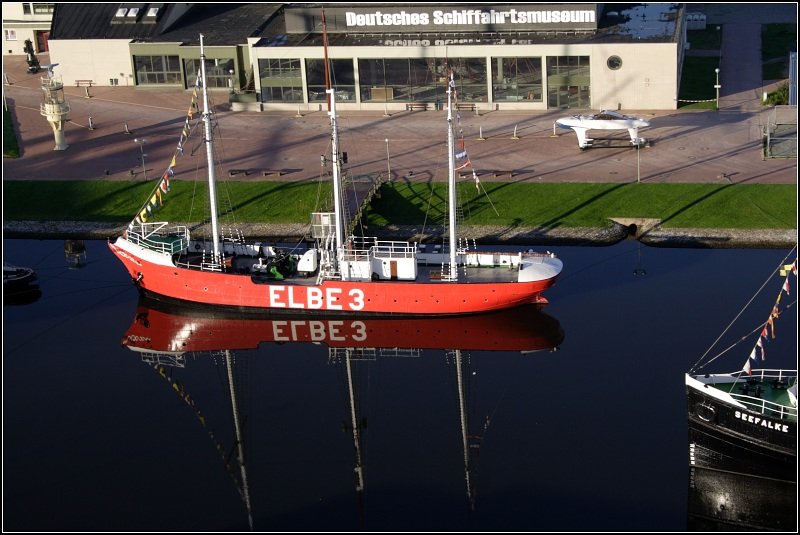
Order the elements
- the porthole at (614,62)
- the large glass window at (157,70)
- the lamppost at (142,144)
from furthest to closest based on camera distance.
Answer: the large glass window at (157,70) < the porthole at (614,62) < the lamppost at (142,144)

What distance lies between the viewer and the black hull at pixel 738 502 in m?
35.2

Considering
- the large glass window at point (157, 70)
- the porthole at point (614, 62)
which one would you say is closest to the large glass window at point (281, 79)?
the large glass window at point (157, 70)

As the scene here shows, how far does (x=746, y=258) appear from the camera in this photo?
5219cm

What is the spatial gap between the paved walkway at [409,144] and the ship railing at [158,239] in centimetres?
908

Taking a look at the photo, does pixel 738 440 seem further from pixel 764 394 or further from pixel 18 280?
pixel 18 280

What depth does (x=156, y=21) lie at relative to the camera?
260ft

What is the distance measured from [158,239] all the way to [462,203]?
45.3 feet

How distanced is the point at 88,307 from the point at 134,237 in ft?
10.5

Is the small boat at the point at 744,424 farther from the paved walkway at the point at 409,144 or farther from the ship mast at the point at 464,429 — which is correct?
the paved walkway at the point at 409,144

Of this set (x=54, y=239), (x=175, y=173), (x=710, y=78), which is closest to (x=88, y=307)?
(x=54, y=239)

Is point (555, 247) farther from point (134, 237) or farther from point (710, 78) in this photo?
point (710, 78)

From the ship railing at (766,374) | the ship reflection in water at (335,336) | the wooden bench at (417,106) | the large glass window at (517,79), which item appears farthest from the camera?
the wooden bench at (417,106)

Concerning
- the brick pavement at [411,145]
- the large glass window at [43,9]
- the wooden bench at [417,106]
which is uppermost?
the large glass window at [43,9]

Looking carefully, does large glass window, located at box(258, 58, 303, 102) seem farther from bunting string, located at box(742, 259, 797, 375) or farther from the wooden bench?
bunting string, located at box(742, 259, 797, 375)
